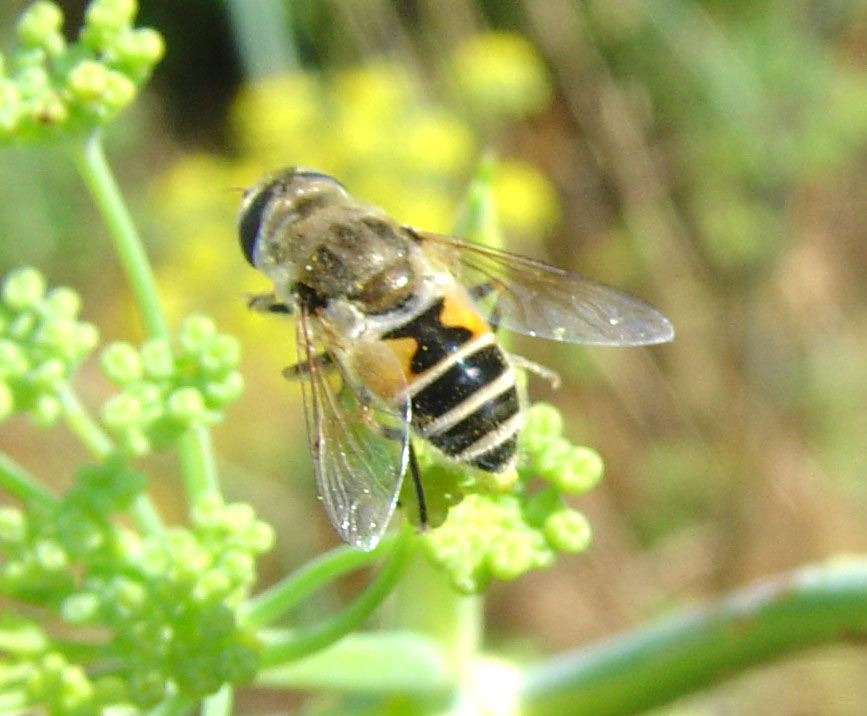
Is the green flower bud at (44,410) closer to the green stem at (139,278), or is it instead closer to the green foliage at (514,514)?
the green stem at (139,278)

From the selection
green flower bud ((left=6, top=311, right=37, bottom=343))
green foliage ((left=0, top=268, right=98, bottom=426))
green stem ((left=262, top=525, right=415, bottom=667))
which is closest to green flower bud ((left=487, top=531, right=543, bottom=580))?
green stem ((left=262, top=525, right=415, bottom=667))

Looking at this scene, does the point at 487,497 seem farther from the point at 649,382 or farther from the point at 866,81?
the point at 866,81

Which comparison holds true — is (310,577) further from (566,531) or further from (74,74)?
(74,74)

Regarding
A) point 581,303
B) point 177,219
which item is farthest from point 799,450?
point 581,303

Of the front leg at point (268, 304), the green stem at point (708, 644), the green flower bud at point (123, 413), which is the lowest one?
the green stem at point (708, 644)

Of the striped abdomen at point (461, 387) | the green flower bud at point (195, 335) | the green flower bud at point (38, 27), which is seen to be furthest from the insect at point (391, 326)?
the green flower bud at point (38, 27)

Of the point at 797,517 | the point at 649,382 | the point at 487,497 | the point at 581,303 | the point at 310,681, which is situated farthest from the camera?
the point at 649,382

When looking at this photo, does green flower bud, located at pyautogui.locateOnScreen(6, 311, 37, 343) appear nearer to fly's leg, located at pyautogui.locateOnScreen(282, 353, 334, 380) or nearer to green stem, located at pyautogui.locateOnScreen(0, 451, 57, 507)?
green stem, located at pyautogui.locateOnScreen(0, 451, 57, 507)
